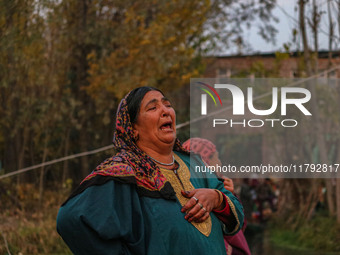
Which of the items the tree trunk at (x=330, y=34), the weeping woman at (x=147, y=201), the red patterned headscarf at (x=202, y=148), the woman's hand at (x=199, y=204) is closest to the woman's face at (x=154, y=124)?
the weeping woman at (x=147, y=201)

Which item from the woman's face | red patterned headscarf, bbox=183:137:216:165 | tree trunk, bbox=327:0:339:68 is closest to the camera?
the woman's face

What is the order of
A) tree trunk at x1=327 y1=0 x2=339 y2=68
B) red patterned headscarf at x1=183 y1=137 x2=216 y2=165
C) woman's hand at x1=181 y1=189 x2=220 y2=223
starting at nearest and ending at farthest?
woman's hand at x1=181 y1=189 x2=220 y2=223 → red patterned headscarf at x1=183 y1=137 x2=216 y2=165 → tree trunk at x1=327 y1=0 x2=339 y2=68

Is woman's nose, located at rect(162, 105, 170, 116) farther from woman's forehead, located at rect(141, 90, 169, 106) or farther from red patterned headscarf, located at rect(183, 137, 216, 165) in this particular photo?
red patterned headscarf, located at rect(183, 137, 216, 165)

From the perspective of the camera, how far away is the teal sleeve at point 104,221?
2.35 m

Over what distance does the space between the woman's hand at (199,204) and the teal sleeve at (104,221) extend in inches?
9.7

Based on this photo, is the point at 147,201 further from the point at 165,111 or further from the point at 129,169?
the point at 165,111

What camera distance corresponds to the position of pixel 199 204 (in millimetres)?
2627

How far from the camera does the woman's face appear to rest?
8.93ft

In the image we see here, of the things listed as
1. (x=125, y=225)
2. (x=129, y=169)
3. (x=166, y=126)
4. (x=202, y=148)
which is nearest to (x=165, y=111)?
(x=166, y=126)

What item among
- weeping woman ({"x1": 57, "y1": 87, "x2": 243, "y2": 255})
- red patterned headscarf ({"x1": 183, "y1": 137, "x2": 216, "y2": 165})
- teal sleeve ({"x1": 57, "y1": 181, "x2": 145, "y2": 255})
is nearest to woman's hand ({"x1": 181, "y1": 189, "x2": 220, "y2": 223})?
weeping woman ({"x1": 57, "y1": 87, "x2": 243, "y2": 255})

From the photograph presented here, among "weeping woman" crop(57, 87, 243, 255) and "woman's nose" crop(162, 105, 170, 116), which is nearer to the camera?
"weeping woman" crop(57, 87, 243, 255)

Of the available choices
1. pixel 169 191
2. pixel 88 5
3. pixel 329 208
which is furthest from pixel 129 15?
pixel 169 191

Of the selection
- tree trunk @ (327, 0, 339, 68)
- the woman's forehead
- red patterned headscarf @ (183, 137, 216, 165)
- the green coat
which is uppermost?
tree trunk @ (327, 0, 339, 68)

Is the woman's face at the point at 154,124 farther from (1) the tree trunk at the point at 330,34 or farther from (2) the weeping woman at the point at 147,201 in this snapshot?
(1) the tree trunk at the point at 330,34
